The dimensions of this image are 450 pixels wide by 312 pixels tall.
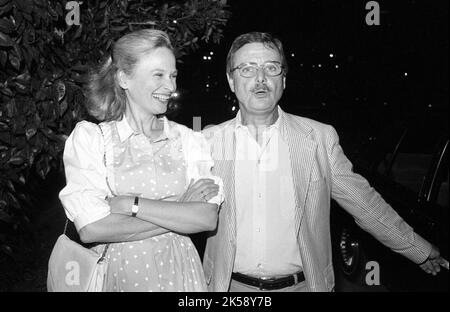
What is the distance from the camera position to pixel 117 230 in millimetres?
1833

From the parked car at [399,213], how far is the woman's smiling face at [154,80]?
7.00 feet

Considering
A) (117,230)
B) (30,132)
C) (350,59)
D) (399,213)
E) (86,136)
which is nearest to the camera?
(117,230)

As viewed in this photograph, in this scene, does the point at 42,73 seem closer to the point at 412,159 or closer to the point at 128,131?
the point at 128,131

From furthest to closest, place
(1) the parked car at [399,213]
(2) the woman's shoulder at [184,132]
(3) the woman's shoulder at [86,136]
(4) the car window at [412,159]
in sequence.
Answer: (4) the car window at [412,159] < (1) the parked car at [399,213] < (2) the woman's shoulder at [184,132] < (3) the woman's shoulder at [86,136]

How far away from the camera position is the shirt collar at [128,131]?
80.4 inches

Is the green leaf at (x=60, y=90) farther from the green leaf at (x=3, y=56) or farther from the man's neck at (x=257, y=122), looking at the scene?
the man's neck at (x=257, y=122)

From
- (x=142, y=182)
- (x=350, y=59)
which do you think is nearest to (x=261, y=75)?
(x=142, y=182)

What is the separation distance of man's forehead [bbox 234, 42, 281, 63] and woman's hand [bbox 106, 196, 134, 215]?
3.47 feet

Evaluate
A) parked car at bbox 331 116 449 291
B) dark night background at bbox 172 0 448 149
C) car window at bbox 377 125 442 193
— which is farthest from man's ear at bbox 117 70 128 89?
dark night background at bbox 172 0 448 149

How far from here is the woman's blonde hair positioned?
204cm

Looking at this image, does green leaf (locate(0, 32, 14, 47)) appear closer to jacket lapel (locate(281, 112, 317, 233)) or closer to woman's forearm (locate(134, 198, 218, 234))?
woman's forearm (locate(134, 198, 218, 234))

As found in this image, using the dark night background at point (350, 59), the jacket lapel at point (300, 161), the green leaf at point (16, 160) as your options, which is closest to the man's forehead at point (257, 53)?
the jacket lapel at point (300, 161)

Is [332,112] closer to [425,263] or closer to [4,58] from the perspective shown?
[425,263]

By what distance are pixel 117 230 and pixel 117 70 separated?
0.80 metres
